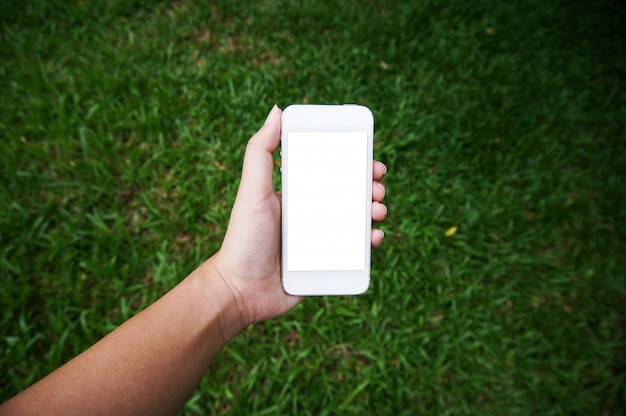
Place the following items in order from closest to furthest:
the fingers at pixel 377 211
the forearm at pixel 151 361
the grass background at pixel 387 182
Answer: the forearm at pixel 151 361, the fingers at pixel 377 211, the grass background at pixel 387 182

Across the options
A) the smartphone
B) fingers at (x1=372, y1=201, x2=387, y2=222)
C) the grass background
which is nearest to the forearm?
the smartphone

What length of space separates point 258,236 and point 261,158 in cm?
38

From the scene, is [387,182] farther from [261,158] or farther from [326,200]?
[261,158]

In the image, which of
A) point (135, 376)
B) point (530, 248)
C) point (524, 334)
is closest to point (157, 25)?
point (135, 376)

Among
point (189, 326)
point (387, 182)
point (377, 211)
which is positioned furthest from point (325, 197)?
point (387, 182)

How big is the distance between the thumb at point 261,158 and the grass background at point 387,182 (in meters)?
0.93

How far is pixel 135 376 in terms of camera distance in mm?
1555

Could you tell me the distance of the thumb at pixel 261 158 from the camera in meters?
1.84

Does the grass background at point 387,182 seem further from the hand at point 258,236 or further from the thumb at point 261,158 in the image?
the thumb at point 261,158

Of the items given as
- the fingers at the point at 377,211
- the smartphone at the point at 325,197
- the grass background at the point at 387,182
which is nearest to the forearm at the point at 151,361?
the smartphone at the point at 325,197

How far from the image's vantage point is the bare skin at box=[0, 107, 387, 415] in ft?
4.78

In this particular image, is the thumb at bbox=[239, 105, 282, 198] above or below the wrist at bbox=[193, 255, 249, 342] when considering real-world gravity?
above

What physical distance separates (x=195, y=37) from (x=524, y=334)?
3437 mm

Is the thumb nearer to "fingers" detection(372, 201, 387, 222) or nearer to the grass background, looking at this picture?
"fingers" detection(372, 201, 387, 222)
